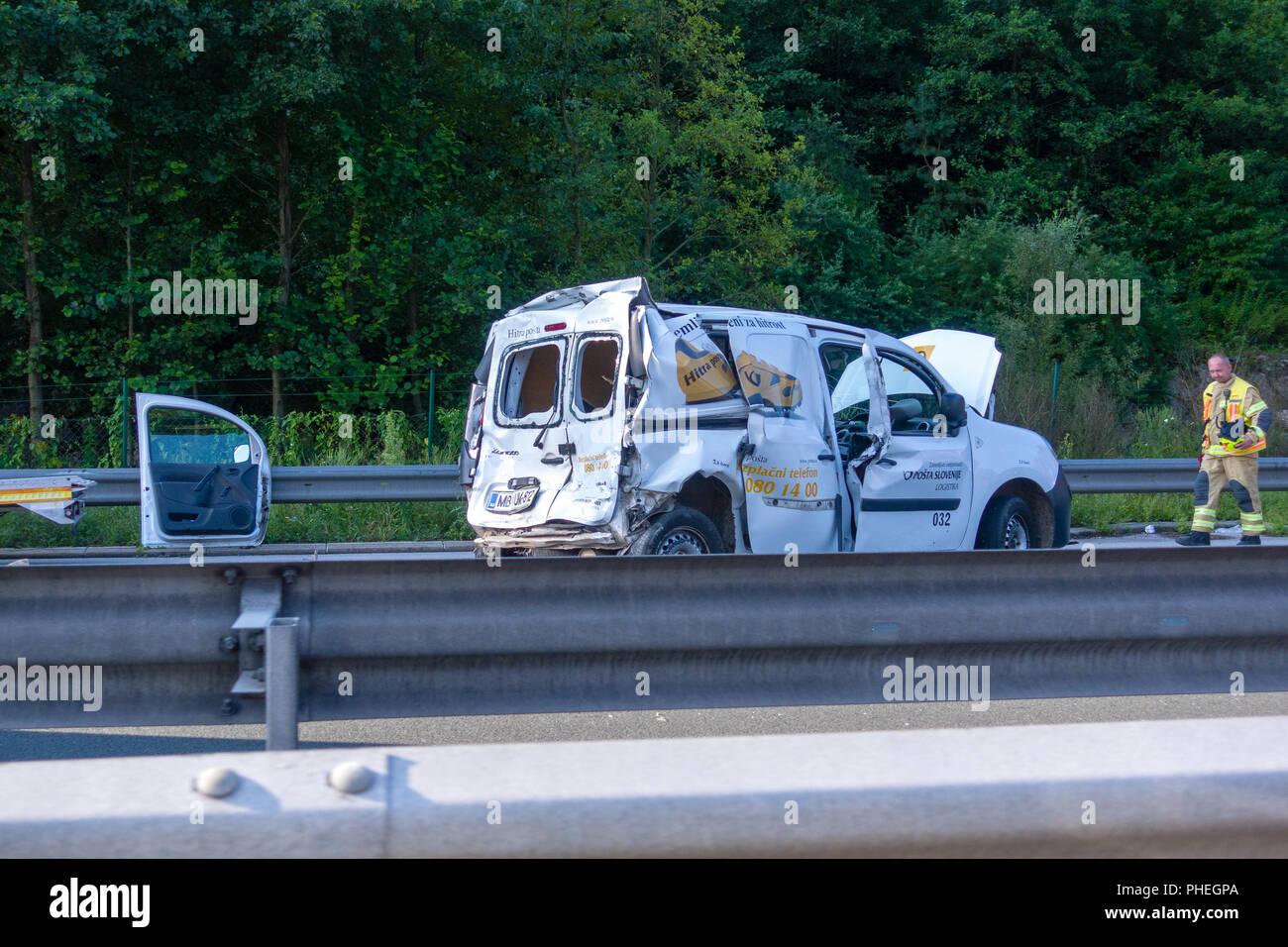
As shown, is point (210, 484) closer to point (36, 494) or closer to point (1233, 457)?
point (36, 494)

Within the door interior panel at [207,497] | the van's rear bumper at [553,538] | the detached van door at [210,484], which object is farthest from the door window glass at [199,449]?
the van's rear bumper at [553,538]

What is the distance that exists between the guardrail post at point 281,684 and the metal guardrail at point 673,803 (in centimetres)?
158

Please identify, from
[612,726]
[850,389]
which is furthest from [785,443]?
[612,726]

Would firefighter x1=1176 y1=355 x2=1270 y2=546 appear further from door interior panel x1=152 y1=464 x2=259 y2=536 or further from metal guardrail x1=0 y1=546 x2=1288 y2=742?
door interior panel x1=152 y1=464 x2=259 y2=536

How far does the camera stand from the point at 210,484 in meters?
9.96

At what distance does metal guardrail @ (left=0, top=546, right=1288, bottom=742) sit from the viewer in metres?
3.89

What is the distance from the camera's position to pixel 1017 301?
83.5ft

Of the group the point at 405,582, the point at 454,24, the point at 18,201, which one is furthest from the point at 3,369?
the point at 405,582

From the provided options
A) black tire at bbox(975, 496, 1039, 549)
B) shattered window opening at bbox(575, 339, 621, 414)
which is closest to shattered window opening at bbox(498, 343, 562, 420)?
shattered window opening at bbox(575, 339, 621, 414)

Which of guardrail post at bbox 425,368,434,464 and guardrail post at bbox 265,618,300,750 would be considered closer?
guardrail post at bbox 265,618,300,750

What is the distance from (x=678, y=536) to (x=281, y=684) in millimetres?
3701

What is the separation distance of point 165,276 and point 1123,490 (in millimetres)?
14294

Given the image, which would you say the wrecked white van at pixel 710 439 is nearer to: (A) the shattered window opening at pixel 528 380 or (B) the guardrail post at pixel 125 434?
(A) the shattered window opening at pixel 528 380

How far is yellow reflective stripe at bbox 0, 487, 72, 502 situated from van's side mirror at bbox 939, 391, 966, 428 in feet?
19.3
